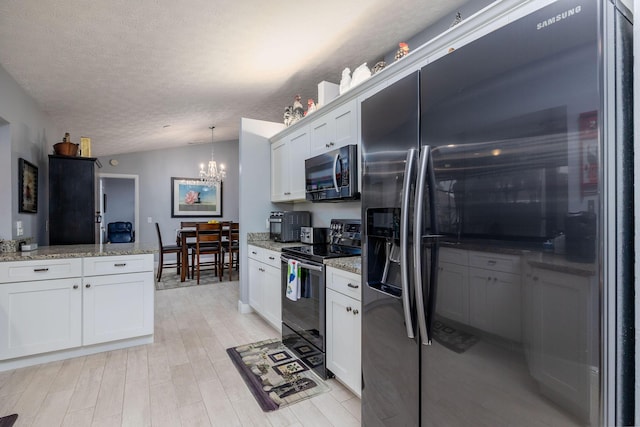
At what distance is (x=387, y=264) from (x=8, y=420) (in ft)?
7.70

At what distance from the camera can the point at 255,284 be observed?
3600 mm

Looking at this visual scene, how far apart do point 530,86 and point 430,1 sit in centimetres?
182

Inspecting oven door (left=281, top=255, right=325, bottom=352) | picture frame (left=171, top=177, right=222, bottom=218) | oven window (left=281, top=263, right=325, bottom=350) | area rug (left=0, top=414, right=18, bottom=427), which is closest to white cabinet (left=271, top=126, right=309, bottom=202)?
oven door (left=281, top=255, right=325, bottom=352)

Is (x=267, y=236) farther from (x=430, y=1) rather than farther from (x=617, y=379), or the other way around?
(x=617, y=379)

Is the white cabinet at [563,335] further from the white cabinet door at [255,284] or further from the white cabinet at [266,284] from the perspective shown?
the white cabinet door at [255,284]

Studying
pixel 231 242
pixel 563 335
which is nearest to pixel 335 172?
pixel 563 335

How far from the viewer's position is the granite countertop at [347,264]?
6.22 ft

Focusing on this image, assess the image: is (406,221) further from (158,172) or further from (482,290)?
(158,172)

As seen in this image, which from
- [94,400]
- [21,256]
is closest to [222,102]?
[21,256]

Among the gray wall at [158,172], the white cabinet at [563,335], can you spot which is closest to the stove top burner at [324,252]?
the white cabinet at [563,335]

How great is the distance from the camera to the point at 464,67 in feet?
3.33

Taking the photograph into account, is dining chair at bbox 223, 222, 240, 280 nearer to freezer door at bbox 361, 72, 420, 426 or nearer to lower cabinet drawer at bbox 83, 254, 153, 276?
lower cabinet drawer at bbox 83, 254, 153, 276

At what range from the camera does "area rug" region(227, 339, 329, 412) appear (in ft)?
6.79

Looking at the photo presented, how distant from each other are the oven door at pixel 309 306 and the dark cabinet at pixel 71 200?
8.25 feet
